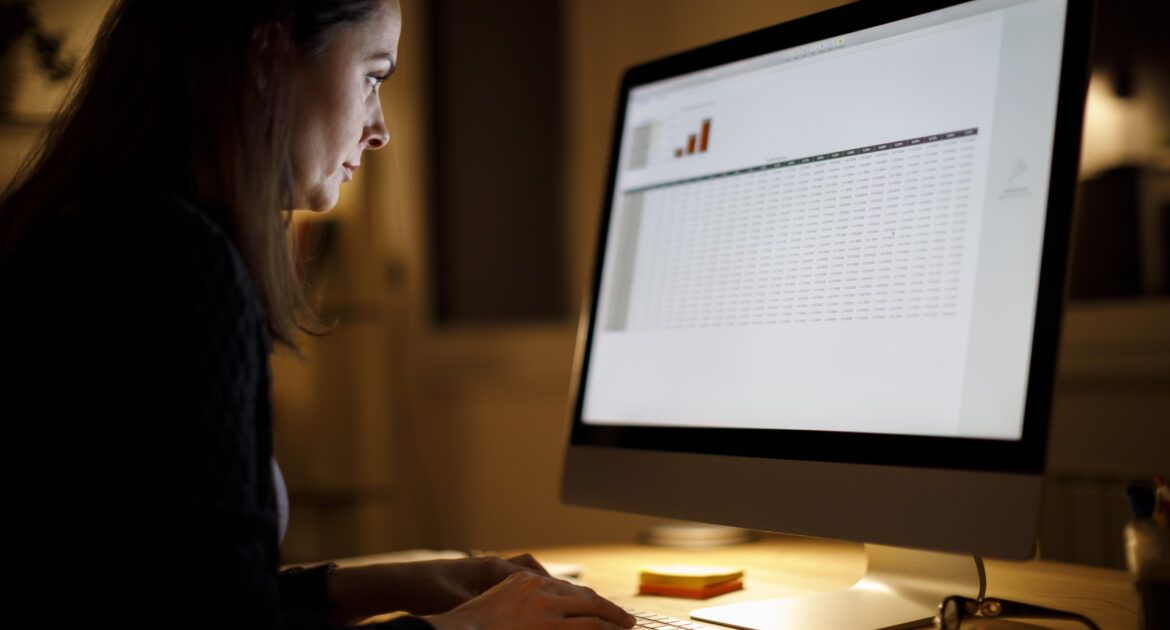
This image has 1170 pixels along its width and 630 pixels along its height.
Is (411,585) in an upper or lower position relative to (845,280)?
lower

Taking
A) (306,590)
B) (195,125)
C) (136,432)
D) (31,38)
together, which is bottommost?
(306,590)

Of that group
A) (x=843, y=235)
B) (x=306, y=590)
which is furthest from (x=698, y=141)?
(x=306, y=590)

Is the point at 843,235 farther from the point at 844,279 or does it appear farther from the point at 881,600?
the point at 881,600

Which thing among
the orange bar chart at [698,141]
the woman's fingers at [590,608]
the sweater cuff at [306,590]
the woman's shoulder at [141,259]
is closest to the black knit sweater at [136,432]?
the woman's shoulder at [141,259]

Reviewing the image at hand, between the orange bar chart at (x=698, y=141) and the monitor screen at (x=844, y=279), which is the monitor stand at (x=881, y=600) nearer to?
the monitor screen at (x=844, y=279)

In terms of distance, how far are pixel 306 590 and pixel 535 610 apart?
0.88 feet

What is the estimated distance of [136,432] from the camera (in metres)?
0.61

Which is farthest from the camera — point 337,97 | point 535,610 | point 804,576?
point 804,576

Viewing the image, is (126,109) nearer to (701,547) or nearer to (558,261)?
(701,547)

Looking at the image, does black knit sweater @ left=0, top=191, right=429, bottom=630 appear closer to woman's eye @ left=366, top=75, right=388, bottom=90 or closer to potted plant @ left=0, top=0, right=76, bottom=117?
woman's eye @ left=366, top=75, right=388, bottom=90

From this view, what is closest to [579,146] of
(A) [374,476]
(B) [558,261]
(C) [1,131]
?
(B) [558,261]

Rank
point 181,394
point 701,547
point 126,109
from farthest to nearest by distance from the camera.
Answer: point 701,547, point 126,109, point 181,394

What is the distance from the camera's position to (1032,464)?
70 centimetres

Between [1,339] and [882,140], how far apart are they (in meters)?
0.68
